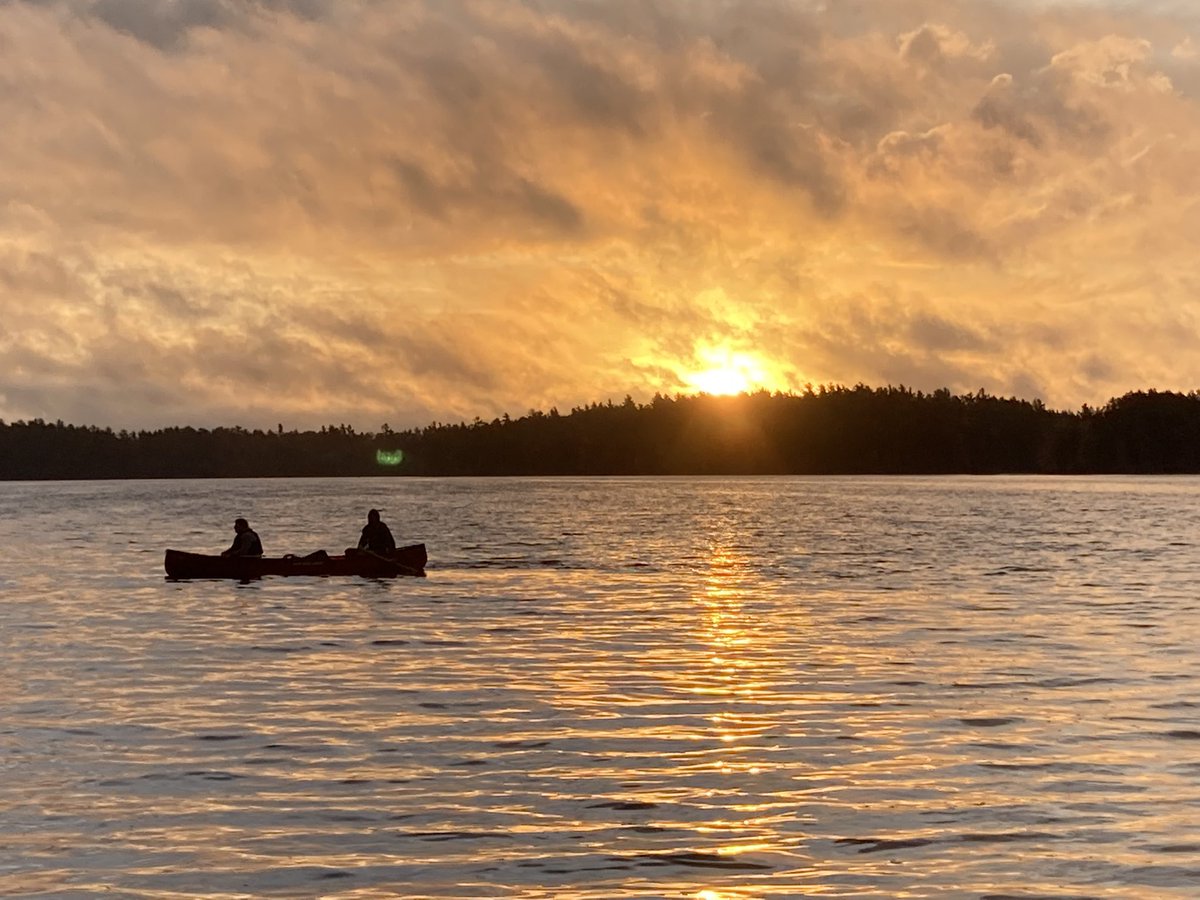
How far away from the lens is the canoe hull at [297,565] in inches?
1834

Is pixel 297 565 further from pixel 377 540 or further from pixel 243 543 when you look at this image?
pixel 377 540

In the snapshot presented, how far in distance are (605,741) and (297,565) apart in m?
30.1

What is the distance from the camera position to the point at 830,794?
50.4ft

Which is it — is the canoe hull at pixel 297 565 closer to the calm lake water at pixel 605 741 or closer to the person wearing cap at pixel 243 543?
the person wearing cap at pixel 243 543

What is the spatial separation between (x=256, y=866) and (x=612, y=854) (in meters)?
3.14

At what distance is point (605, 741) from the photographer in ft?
60.9

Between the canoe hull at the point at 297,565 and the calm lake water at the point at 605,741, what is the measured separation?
94cm

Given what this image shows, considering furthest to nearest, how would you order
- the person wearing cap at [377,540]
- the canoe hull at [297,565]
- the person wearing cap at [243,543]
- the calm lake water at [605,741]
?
the person wearing cap at [377,540]
the person wearing cap at [243,543]
the canoe hull at [297,565]
the calm lake water at [605,741]

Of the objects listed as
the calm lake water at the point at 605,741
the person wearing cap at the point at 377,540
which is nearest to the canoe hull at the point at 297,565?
the person wearing cap at the point at 377,540

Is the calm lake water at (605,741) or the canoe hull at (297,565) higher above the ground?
the canoe hull at (297,565)

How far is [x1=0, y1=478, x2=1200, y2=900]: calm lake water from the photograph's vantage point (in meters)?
12.8

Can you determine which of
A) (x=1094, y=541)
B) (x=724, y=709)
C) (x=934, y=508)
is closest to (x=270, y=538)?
(x=1094, y=541)

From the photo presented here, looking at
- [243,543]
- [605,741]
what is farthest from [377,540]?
[605,741]

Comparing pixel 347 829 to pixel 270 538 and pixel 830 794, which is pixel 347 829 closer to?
pixel 830 794
